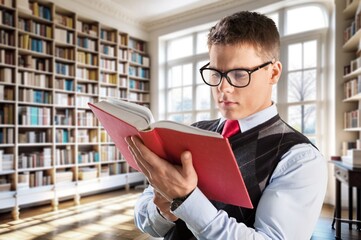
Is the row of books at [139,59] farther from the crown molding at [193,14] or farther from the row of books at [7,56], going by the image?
the row of books at [7,56]

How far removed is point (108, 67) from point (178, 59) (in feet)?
5.34

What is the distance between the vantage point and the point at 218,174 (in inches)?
22.7

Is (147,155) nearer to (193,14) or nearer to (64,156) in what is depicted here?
(64,156)

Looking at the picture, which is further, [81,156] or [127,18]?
[127,18]

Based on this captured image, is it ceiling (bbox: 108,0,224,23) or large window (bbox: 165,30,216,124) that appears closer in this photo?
ceiling (bbox: 108,0,224,23)

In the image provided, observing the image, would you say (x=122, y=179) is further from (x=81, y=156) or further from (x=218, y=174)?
(x=218, y=174)

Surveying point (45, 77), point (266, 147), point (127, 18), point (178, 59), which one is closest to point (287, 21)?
point (178, 59)

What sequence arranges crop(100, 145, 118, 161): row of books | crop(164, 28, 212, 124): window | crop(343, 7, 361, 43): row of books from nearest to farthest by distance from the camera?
crop(343, 7, 361, 43): row of books
crop(100, 145, 118, 161): row of books
crop(164, 28, 212, 124): window

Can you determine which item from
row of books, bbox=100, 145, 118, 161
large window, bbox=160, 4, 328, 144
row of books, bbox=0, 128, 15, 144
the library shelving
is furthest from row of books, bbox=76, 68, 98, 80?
the library shelving

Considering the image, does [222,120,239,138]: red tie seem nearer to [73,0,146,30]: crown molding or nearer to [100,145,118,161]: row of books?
[100,145,118,161]: row of books

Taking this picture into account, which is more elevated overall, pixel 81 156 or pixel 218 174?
pixel 218 174

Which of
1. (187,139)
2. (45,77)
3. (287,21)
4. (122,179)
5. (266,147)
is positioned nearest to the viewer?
(187,139)

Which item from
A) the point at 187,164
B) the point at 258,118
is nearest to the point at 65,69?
the point at 258,118

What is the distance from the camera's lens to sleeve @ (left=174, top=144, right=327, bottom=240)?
58cm
